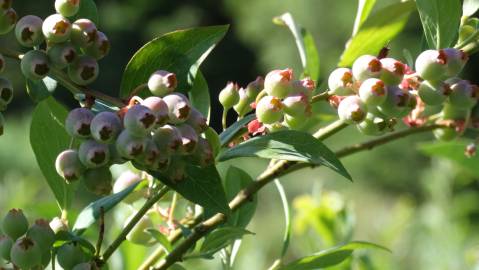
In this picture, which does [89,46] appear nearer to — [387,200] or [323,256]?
[323,256]

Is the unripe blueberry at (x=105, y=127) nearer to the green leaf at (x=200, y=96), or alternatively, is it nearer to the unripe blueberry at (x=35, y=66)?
the unripe blueberry at (x=35, y=66)

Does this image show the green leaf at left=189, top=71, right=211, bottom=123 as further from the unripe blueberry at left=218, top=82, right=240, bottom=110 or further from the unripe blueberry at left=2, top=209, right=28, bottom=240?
the unripe blueberry at left=2, top=209, right=28, bottom=240

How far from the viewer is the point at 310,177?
1133 centimetres

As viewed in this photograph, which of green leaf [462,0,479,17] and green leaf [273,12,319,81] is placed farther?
green leaf [273,12,319,81]

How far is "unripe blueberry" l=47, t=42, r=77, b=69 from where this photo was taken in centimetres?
50

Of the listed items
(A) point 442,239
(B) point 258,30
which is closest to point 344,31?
(B) point 258,30

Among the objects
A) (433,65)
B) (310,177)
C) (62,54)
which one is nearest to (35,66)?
(62,54)

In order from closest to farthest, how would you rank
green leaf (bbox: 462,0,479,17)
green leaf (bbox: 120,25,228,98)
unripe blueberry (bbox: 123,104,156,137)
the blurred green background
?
1. unripe blueberry (bbox: 123,104,156,137)
2. green leaf (bbox: 120,25,228,98)
3. green leaf (bbox: 462,0,479,17)
4. the blurred green background

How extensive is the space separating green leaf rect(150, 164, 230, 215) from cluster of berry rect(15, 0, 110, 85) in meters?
0.08

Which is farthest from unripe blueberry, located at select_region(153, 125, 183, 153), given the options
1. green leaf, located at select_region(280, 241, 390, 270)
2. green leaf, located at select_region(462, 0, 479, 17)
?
green leaf, located at select_region(462, 0, 479, 17)

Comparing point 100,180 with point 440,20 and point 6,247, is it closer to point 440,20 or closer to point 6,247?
point 6,247

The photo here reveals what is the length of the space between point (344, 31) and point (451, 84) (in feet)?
42.1

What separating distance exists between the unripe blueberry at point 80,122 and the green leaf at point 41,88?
0.10 metres

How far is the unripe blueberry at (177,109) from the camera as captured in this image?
0.48 meters
